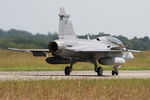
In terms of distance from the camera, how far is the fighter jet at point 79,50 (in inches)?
1023

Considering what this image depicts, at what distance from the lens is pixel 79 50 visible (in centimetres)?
2672

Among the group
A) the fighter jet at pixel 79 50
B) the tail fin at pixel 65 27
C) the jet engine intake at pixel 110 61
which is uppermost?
the tail fin at pixel 65 27

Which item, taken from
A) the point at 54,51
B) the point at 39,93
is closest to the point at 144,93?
the point at 39,93

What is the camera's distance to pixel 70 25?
2745 centimetres

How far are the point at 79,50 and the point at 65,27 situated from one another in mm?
1546

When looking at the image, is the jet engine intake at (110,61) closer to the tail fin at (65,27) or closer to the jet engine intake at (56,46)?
the tail fin at (65,27)

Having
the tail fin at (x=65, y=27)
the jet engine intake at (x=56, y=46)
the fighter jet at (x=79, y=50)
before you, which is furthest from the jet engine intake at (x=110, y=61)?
the jet engine intake at (x=56, y=46)

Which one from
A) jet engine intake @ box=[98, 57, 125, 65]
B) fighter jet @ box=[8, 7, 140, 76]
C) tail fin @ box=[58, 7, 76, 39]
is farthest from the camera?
jet engine intake @ box=[98, 57, 125, 65]

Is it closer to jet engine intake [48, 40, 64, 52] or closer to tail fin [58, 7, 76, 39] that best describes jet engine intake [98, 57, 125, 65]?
tail fin [58, 7, 76, 39]

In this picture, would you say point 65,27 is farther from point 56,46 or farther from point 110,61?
point 110,61

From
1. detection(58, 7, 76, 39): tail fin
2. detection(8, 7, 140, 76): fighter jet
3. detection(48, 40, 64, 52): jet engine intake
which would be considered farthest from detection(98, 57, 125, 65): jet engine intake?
detection(48, 40, 64, 52): jet engine intake

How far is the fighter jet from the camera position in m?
26.0

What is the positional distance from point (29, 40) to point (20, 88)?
Result: 96.7 feet

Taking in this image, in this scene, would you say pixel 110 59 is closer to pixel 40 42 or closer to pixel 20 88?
pixel 20 88
